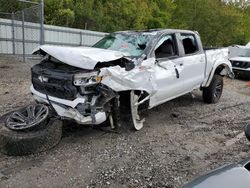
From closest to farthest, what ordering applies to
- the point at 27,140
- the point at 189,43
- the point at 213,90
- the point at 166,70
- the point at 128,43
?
the point at 27,140 → the point at 166,70 → the point at 128,43 → the point at 189,43 → the point at 213,90

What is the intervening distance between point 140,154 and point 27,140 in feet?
5.41

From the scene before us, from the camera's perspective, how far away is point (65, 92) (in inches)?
188

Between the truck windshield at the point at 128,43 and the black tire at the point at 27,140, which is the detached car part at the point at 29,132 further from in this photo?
the truck windshield at the point at 128,43

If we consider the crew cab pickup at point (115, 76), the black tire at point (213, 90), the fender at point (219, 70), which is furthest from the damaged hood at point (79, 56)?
the black tire at point (213, 90)

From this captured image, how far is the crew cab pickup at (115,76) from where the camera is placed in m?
4.70

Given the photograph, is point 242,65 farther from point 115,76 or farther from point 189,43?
point 115,76

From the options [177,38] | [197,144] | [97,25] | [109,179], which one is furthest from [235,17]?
[109,179]

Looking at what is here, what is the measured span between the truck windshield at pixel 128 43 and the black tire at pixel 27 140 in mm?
2113

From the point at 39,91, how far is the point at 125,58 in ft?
5.06

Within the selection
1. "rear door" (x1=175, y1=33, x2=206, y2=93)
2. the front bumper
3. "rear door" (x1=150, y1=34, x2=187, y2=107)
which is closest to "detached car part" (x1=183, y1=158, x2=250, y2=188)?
the front bumper

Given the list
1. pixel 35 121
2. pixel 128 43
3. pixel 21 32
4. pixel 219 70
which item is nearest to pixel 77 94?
pixel 35 121

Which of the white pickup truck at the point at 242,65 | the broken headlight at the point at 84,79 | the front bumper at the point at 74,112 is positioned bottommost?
the white pickup truck at the point at 242,65

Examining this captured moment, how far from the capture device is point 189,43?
7316 millimetres

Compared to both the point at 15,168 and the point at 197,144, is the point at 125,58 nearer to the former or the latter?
the point at 197,144
